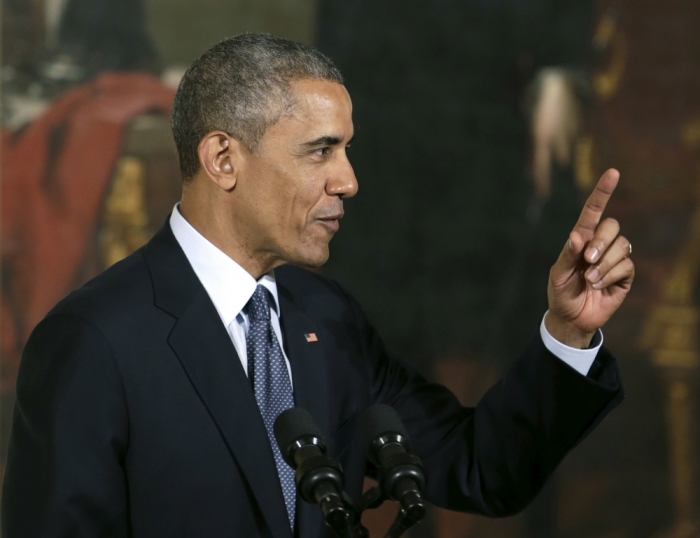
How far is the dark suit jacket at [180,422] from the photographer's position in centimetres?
178

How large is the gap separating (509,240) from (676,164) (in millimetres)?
1126

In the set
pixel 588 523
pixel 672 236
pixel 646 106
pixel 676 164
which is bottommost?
pixel 588 523

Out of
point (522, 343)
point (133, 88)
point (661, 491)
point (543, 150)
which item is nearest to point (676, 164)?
point (543, 150)

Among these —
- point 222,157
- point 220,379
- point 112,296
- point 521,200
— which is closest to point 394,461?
point 220,379

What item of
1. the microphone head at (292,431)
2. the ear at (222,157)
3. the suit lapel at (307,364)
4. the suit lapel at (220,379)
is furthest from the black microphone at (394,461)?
the ear at (222,157)

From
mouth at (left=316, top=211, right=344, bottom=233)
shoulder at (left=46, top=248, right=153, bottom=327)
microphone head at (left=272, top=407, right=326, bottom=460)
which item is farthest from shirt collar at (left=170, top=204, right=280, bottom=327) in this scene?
microphone head at (left=272, top=407, right=326, bottom=460)

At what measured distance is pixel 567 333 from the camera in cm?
199

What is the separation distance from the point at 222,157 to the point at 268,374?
1.75 ft

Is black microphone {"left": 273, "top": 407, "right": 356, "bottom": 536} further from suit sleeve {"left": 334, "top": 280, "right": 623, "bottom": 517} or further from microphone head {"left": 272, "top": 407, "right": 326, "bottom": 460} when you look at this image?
suit sleeve {"left": 334, "top": 280, "right": 623, "bottom": 517}

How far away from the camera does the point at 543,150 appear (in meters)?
5.27

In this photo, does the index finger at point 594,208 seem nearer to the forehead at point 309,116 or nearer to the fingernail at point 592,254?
the fingernail at point 592,254

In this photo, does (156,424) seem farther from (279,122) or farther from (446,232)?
(446,232)

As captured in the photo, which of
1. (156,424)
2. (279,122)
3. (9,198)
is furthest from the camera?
(9,198)

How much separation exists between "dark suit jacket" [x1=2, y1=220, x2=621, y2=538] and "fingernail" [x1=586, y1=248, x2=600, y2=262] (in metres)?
0.28
